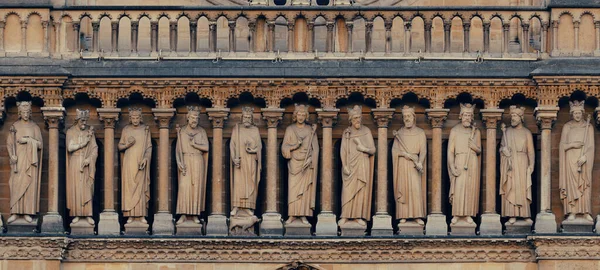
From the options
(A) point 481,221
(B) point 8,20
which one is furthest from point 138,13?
(A) point 481,221

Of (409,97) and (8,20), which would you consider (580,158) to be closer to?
(409,97)

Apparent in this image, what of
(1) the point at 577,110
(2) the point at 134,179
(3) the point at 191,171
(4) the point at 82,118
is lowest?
(2) the point at 134,179

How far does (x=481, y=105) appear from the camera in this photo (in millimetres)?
55438

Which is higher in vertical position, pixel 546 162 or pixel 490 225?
pixel 546 162

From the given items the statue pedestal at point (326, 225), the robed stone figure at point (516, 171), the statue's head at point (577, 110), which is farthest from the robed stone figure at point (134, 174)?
the statue's head at point (577, 110)

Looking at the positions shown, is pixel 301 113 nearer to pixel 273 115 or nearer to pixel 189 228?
pixel 273 115

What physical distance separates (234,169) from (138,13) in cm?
239

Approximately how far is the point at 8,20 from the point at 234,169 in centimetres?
352

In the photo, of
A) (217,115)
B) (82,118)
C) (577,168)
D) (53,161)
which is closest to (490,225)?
(577,168)

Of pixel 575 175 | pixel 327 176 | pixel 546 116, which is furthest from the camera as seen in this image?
pixel 327 176

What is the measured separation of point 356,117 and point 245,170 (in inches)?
62.6

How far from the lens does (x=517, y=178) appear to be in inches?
2170

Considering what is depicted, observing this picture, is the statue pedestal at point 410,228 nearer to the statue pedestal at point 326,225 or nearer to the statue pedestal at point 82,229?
the statue pedestal at point 326,225

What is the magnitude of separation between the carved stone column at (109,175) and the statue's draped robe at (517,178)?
5016 millimetres
